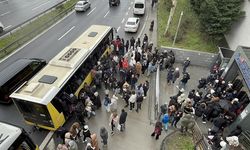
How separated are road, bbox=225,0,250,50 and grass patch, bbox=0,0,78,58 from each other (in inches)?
764

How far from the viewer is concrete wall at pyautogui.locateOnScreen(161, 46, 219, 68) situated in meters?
19.4

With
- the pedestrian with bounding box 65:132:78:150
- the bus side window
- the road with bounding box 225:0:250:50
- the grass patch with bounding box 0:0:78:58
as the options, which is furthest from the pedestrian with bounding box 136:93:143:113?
the grass patch with bounding box 0:0:78:58

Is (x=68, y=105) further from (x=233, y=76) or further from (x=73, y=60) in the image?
(x=233, y=76)

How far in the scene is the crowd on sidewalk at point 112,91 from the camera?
A: 38.4 ft

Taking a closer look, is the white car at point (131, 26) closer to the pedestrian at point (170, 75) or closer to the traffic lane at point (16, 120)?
the pedestrian at point (170, 75)

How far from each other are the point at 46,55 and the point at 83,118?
10.3 meters

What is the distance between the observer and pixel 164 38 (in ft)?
77.7

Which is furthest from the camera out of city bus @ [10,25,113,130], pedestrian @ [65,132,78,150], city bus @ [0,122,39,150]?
city bus @ [10,25,113,130]

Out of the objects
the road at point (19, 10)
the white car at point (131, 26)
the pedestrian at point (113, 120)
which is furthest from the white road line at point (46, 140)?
the road at point (19, 10)

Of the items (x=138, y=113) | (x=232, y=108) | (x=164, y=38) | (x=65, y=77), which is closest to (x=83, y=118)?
(x=65, y=77)

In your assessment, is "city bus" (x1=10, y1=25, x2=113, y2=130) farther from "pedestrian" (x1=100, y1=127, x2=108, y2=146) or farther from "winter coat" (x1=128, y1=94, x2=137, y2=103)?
"winter coat" (x1=128, y1=94, x2=137, y2=103)

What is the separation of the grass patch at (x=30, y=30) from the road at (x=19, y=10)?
2244 millimetres

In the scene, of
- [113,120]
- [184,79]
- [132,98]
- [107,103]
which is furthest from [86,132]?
[184,79]

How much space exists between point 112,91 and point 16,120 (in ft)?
20.6
